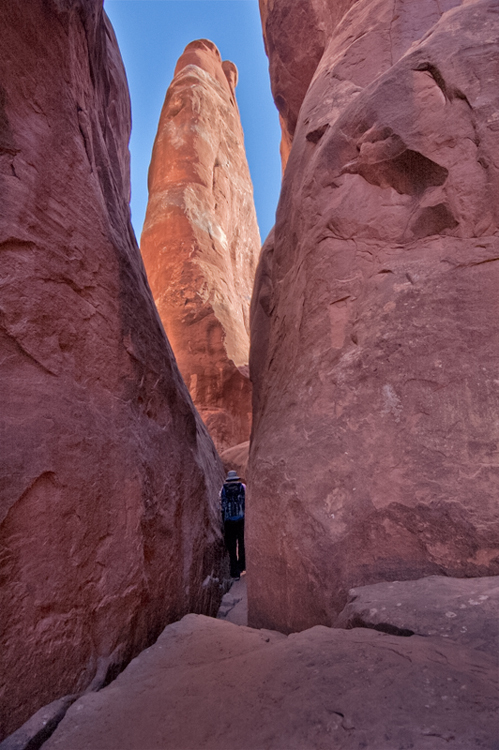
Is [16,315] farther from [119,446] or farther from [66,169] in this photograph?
[66,169]

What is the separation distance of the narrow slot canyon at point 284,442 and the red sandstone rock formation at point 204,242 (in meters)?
7.65

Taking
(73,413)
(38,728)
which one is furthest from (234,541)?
(38,728)

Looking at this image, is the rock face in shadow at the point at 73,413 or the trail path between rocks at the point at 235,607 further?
the trail path between rocks at the point at 235,607

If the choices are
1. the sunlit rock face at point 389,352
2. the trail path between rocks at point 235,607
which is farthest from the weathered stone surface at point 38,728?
the trail path between rocks at point 235,607

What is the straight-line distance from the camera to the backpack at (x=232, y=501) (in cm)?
588

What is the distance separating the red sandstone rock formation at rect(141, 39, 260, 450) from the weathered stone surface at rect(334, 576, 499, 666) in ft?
33.1

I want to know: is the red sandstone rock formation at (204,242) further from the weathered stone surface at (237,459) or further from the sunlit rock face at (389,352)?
the sunlit rock face at (389,352)

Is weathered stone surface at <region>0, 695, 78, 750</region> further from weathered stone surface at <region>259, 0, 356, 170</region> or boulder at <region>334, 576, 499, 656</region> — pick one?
weathered stone surface at <region>259, 0, 356, 170</region>

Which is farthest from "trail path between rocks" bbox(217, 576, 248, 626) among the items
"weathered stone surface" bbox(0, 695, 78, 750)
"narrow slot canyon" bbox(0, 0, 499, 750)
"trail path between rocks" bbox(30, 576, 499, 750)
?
"weathered stone surface" bbox(0, 695, 78, 750)

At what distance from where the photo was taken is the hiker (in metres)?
5.82

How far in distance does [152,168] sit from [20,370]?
16421 millimetres

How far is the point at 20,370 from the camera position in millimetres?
2605

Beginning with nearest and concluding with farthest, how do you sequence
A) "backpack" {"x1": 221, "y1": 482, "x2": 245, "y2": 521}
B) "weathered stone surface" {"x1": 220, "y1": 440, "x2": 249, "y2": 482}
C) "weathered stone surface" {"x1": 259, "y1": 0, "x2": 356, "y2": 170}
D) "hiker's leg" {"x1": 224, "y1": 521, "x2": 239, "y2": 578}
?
"hiker's leg" {"x1": 224, "y1": 521, "x2": 239, "y2": 578} → "backpack" {"x1": 221, "y1": 482, "x2": 245, "y2": 521} → "weathered stone surface" {"x1": 259, "y1": 0, "x2": 356, "y2": 170} → "weathered stone surface" {"x1": 220, "y1": 440, "x2": 249, "y2": 482}

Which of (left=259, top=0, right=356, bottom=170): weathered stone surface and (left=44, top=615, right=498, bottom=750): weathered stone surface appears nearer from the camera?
(left=44, top=615, right=498, bottom=750): weathered stone surface
